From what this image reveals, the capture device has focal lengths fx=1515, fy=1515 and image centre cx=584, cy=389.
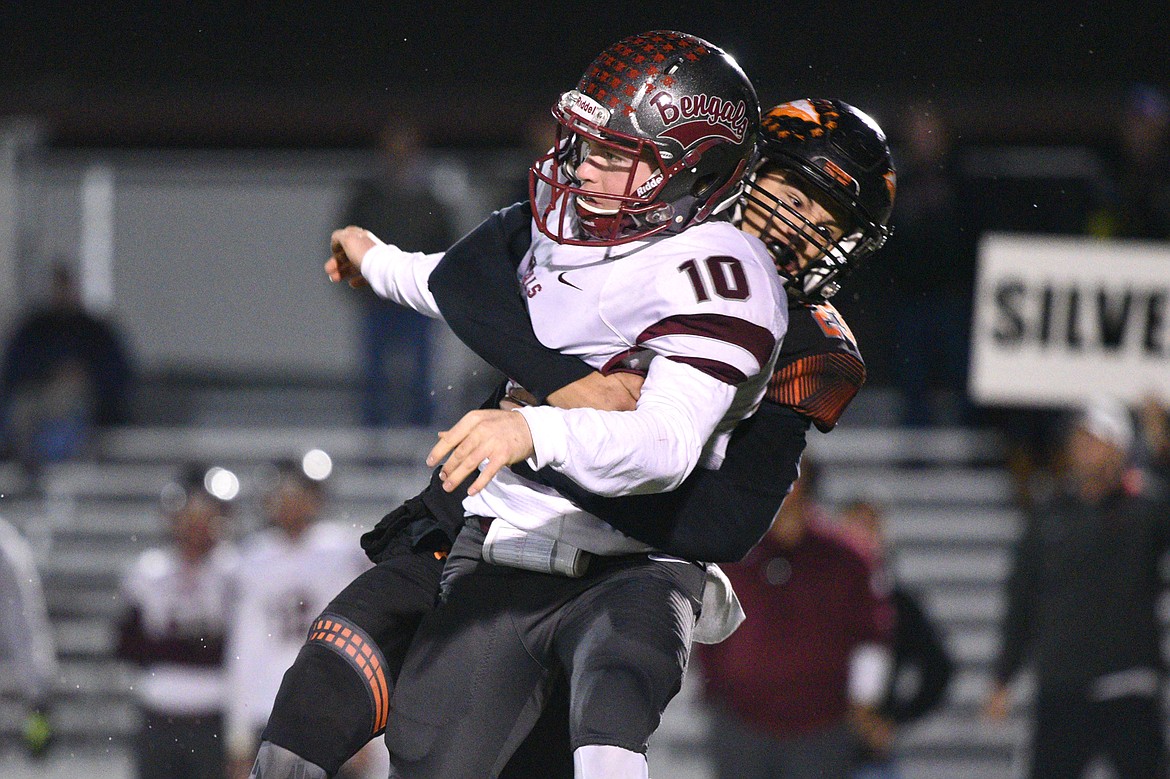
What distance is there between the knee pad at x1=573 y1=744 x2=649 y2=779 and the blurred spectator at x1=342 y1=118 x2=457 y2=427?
2050 mm

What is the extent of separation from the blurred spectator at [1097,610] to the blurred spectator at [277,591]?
2822mm

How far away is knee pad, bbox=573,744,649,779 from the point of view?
218 cm

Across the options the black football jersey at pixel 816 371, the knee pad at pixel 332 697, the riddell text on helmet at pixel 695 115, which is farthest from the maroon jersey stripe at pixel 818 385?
the knee pad at pixel 332 697

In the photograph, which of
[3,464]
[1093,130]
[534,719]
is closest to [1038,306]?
[534,719]

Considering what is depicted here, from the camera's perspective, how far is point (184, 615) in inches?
254

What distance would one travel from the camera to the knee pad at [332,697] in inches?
93.3

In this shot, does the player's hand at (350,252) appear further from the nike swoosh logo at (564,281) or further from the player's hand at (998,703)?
the player's hand at (998,703)

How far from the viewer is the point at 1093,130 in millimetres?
9680

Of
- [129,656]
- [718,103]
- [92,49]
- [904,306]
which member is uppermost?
[718,103]

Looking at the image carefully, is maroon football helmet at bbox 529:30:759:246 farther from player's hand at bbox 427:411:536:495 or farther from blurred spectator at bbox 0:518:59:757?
blurred spectator at bbox 0:518:59:757

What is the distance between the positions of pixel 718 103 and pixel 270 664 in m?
3.91

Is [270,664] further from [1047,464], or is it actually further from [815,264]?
[1047,464]

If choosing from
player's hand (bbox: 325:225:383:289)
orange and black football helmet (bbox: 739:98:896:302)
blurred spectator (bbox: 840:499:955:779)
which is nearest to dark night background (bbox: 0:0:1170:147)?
blurred spectator (bbox: 840:499:955:779)

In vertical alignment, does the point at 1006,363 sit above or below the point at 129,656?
above
